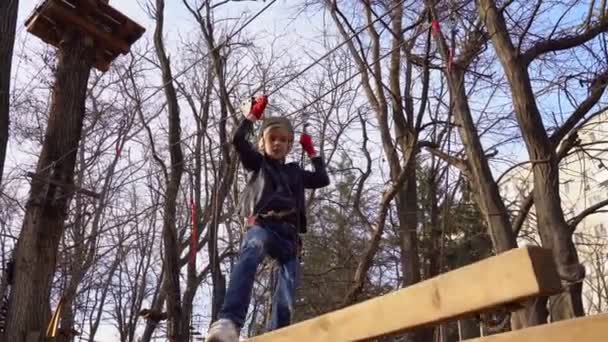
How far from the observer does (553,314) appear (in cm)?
684

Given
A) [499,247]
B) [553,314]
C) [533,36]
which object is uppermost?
[533,36]

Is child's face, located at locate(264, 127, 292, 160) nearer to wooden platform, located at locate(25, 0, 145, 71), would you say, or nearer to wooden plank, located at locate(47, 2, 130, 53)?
wooden platform, located at locate(25, 0, 145, 71)

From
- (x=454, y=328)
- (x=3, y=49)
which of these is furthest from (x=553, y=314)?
(x=454, y=328)

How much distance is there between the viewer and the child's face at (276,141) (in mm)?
3795

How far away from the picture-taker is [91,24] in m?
6.58

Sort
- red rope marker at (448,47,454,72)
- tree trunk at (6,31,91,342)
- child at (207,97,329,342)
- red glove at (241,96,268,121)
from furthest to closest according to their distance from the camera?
red rope marker at (448,47,454,72)
tree trunk at (6,31,91,342)
red glove at (241,96,268,121)
child at (207,97,329,342)

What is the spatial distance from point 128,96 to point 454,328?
32.1ft

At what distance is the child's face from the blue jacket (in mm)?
37

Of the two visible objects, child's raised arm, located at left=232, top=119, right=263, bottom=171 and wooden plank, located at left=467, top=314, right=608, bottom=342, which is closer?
wooden plank, located at left=467, top=314, right=608, bottom=342

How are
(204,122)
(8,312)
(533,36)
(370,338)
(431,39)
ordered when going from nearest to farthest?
(370,338), (8,312), (533,36), (431,39), (204,122)

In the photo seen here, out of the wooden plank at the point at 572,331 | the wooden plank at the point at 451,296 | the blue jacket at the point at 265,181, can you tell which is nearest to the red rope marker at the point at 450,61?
the blue jacket at the point at 265,181

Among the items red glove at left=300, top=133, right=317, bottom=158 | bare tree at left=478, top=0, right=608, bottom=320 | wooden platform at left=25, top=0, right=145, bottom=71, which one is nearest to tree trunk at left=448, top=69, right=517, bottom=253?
bare tree at left=478, top=0, right=608, bottom=320

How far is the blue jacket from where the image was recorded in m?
3.63

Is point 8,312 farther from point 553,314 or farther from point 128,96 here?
point 128,96
